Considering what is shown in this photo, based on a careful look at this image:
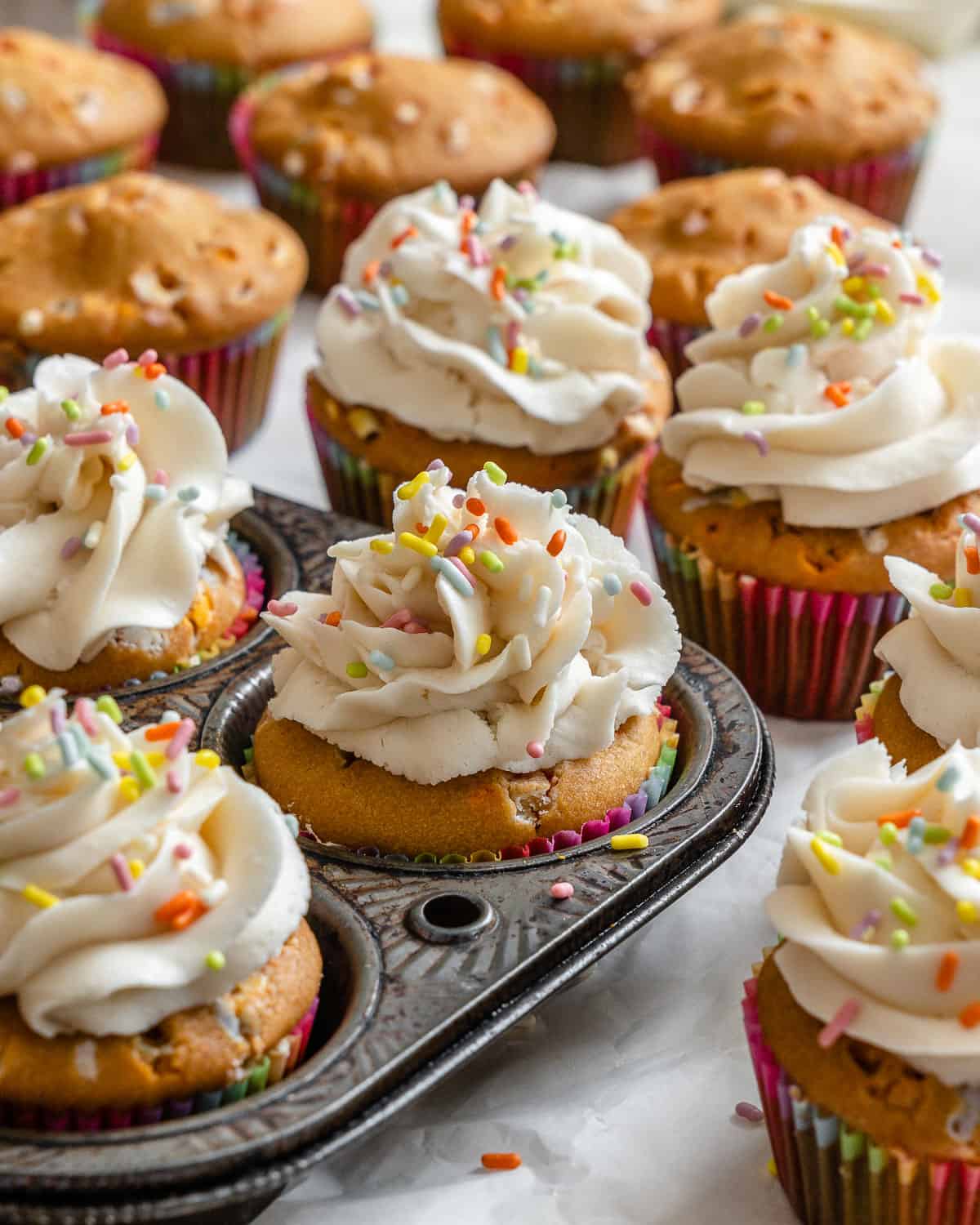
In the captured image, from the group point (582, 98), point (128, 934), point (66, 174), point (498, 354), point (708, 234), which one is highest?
point (128, 934)

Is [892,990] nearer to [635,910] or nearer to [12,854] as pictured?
[635,910]

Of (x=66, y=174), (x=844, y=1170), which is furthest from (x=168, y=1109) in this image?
(x=66, y=174)

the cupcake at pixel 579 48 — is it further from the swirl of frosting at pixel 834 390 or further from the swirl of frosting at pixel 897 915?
the swirl of frosting at pixel 897 915

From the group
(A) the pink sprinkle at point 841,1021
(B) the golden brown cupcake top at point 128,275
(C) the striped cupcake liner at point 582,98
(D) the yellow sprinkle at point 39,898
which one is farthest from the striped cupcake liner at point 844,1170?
(C) the striped cupcake liner at point 582,98

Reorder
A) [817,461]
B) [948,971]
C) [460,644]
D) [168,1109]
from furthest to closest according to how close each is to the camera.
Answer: [817,461] → [460,644] → [168,1109] → [948,971]

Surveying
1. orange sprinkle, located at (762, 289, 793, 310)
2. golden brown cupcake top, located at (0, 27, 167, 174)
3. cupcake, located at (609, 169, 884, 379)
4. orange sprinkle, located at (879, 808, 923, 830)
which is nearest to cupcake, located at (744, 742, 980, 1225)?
orange sprinkle, located at (879, 808, 923, 830)

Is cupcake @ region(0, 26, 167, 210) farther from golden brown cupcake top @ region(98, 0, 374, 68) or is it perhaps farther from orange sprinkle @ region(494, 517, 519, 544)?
orange sprinkle @ region(494, 517, 519, 544)

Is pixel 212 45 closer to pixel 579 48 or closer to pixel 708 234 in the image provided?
pixel 579 48
